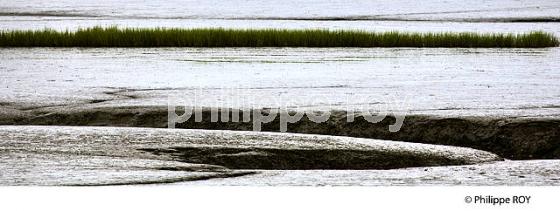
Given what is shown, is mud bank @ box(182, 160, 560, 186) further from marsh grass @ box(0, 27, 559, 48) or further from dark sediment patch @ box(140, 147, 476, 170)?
marsh grass @ box(0, 27, 559, 48)

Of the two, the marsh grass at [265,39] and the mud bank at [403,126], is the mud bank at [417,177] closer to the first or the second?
the mud bank at [403,126]

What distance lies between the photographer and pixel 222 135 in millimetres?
4246

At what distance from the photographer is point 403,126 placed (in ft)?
14.9

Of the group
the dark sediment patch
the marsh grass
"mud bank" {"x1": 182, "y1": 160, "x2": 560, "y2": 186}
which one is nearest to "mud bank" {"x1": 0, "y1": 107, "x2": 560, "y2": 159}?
the dark sediment patch

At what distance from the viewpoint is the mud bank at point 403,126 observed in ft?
13.8

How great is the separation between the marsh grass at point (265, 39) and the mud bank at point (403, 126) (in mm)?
4956

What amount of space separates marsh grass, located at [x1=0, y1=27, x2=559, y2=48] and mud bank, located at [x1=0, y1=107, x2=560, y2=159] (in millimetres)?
4956

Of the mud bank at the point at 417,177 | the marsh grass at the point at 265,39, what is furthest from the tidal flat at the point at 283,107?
the marsh grass at the point at 265,39

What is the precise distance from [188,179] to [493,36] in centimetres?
714

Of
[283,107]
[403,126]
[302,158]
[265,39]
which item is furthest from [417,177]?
[265,39]

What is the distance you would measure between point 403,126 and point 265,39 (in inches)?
217

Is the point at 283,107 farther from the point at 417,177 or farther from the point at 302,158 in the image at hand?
the point at 417,177
